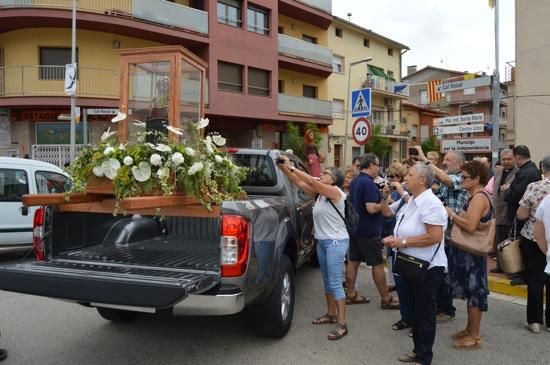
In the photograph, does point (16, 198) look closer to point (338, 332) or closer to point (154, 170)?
point (154, 170)

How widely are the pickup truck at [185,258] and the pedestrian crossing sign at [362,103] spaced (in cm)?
450

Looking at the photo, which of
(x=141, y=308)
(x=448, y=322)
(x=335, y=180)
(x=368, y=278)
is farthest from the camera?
(x=368, y=278)

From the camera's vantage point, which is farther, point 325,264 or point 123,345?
point 325,264

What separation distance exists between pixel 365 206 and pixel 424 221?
1638 millimetres

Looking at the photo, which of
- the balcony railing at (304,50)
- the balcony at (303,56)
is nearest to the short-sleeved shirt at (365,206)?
the balcony at (303,56)

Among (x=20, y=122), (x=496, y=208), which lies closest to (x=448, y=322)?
(x=496, y=208)

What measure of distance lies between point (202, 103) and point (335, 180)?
2.10 metres

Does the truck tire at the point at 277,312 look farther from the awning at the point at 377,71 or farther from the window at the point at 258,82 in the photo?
the awning at the point at 377,71

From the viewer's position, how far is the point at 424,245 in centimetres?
364

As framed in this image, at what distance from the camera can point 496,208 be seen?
7.34m

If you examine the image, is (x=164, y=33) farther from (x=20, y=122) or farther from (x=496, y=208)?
(x=496, y=208)

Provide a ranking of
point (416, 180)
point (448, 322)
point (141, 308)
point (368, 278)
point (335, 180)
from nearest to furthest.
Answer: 1. point (141, 308)
2. point (416, 180)
3. point (335, 180)
4. point (448, 322)
5. point (368, 278)

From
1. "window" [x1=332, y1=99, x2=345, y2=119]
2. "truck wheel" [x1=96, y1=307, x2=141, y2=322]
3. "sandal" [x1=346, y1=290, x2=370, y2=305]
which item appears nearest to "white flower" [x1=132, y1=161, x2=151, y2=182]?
"truck wheel" [x1=96, y1=307, x2=141, y2=322]

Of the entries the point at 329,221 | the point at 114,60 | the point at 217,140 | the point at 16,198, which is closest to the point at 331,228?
the point at 329,221
